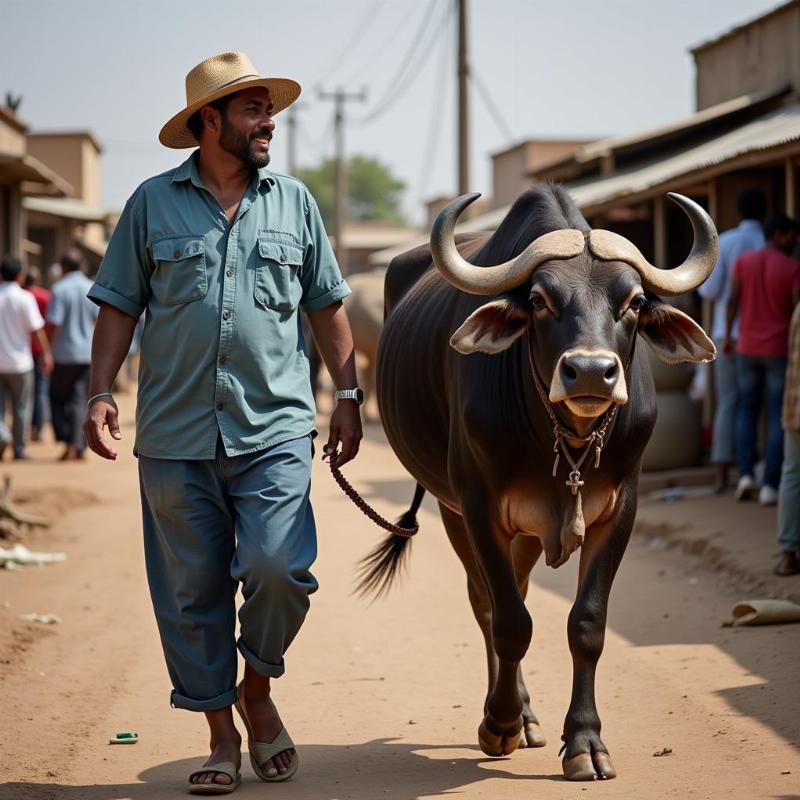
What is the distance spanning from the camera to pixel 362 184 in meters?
120

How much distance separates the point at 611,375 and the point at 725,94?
45.7 feet

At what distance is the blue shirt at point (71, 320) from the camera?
15.1 metres

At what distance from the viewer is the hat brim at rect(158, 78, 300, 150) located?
4.84 m

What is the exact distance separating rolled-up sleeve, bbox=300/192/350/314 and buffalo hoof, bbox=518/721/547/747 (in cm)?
171

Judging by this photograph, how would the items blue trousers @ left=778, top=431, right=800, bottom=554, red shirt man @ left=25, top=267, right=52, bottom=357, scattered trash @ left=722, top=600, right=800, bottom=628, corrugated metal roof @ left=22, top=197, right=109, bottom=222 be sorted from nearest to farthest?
scattered trash @ left=722, top=600, right=800, bottom=628 → blue trousers @ left=778, top=431, right=800, bottom=554 → red shirt man @ left=25, top=267, right=52, bottom=357 → corrugated metal roof @ left=22, top=197, right=109, bottom=222

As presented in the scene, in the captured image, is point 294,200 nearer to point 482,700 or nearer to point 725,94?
point 482,700

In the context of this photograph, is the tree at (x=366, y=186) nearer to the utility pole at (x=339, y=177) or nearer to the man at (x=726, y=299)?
the utility pole at (x=339, y=177)

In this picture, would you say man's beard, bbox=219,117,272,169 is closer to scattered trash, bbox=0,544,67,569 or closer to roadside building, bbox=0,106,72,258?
scattered trash, bbox=0,544,67,569

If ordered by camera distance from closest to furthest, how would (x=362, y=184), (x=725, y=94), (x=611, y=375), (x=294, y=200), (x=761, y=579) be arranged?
(x=611, y=375) → (x=294, y=200) → (x=761, y=579) → (x=725, y=94) → (x=362, y=184)

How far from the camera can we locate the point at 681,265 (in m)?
4.84

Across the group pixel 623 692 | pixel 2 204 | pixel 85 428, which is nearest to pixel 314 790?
pixel 85 428

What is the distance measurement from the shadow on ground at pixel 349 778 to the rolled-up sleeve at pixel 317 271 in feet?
5.23

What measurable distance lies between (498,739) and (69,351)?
10879mm

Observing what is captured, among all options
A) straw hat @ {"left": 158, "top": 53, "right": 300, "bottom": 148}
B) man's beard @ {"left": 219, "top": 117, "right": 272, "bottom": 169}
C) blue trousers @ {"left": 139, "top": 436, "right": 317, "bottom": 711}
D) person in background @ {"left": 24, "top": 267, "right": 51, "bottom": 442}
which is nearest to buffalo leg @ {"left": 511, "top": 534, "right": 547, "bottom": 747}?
blue trousers @ {"left": 139, "top": 436, "right": 317, "bottom": 711}
